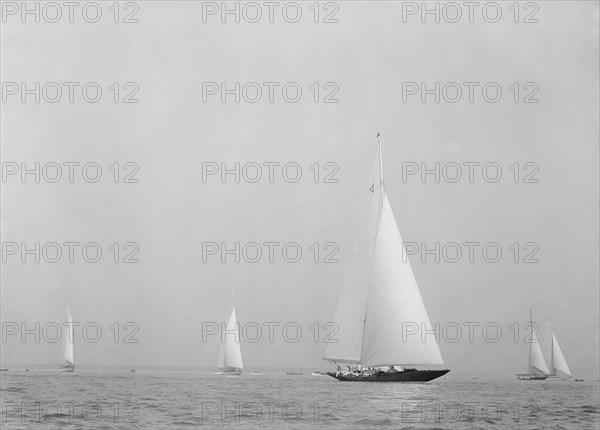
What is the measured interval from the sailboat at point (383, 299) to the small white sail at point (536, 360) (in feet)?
130

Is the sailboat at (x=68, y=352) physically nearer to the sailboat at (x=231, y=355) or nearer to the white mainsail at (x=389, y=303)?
the sailboat at (x=231, y=355)

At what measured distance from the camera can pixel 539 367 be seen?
95.3 metres

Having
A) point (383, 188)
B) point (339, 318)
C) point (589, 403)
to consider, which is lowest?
point (589, 403)

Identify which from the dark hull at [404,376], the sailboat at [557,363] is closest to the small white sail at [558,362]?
the sailboat at [557,363]

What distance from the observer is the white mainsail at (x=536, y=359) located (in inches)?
3750

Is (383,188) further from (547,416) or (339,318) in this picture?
(547,416)

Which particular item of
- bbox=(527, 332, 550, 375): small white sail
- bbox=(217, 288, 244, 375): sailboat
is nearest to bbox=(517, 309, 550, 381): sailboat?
bbox=(527, 332, 550, 375): small white sail

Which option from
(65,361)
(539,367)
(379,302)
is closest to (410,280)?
(379,302)

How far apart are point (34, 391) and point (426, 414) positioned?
A: 26707mm

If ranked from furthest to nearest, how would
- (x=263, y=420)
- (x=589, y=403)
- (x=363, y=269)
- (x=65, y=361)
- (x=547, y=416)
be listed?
(x=65, y=361) < (x=363, y=269) < (x=589, y=403) < (x=547, y=416) < (x=263, y=420)

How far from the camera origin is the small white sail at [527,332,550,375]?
3750 inches

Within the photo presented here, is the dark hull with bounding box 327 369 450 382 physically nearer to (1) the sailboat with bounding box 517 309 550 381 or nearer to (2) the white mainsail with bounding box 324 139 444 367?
(2) the white mainsail with bounding box 324 139 444 367

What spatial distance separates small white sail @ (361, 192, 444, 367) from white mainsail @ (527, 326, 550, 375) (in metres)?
41.0

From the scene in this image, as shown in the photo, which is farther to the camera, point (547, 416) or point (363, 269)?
point (363, 269)
